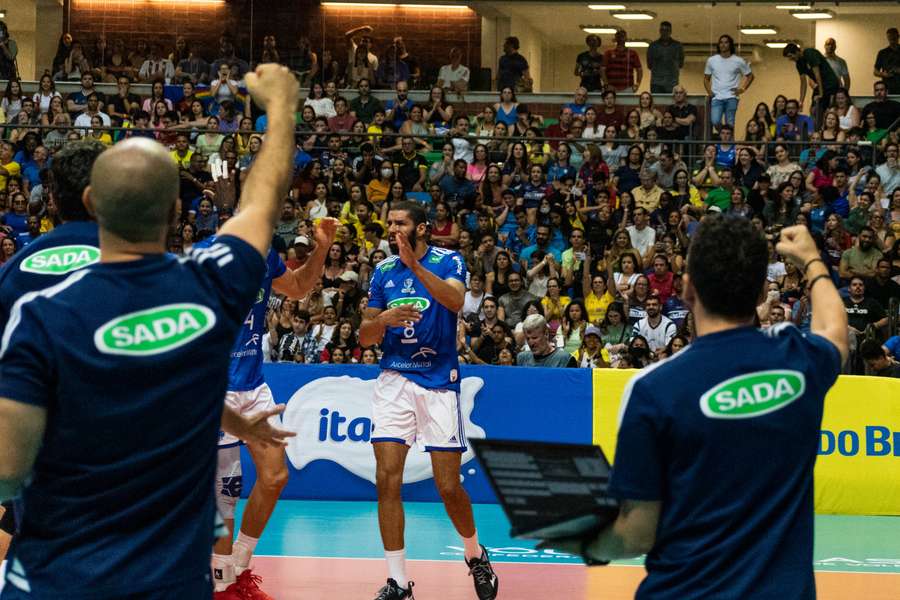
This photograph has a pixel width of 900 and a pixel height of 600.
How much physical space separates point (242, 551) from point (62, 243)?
14.0 ft

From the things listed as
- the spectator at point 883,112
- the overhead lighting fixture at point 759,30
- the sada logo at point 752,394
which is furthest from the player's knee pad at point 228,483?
the overhead lighting fixture at point 759,30

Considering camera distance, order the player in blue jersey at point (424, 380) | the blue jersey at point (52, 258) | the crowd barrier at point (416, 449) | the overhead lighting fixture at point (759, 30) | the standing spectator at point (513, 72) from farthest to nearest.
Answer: the overhead lighting fixture at point (759, 30)
the standing spectator at point (513, 72)
the crowd barrier at point (416, 449)
the player in blue jersey at point (424, 380)
the blue jersey at point (52, 258)

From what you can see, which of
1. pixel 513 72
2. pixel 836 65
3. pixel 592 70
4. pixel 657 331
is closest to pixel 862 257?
pixel 657 331

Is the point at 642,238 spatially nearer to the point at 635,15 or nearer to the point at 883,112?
the point at 883,112

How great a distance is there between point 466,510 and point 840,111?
15263 mm

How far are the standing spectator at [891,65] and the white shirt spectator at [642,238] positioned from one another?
700cm

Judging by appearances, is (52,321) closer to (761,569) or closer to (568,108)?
(761,569)

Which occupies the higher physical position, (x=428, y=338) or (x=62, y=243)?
(x=62, y=243)

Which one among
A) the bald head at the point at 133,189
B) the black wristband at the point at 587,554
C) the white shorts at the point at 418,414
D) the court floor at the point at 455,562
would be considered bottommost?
the court floor at the point at 455,562

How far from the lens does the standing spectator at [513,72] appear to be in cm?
2680

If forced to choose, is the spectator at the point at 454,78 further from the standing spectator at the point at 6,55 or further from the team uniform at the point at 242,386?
the team uniform at the point at 242,386

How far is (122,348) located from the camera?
130 inches

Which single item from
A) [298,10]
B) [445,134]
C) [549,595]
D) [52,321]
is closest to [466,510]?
[549,595]

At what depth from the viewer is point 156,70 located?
89.4ft
